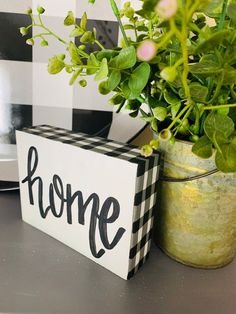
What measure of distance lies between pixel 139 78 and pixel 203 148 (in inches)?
4.5

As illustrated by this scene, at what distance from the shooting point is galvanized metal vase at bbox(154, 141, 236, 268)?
46 centimetres

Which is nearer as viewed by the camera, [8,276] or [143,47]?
[143,47]

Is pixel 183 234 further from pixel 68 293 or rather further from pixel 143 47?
pixel 143 47

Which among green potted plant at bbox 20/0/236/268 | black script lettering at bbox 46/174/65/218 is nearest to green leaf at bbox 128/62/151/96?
green potted plant at bbox 20/0/236/268

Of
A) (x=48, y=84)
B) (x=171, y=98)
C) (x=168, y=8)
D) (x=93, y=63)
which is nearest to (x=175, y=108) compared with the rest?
(x=171, y=98)

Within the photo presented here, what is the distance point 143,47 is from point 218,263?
0.40 meters

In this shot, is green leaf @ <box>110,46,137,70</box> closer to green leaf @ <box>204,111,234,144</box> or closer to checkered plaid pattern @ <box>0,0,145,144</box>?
green leaf @ <box>204,111,234,144</box>

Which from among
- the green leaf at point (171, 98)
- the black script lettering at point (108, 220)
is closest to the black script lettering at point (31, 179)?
the black script lettering at point (108, 220)

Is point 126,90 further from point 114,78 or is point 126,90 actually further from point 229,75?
point 229,75

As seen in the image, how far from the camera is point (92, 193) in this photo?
49 centimetres

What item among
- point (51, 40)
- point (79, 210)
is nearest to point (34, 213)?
point (79, 210)

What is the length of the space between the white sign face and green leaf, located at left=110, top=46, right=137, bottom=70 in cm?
12

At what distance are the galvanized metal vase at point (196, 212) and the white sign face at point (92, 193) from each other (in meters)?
0.03

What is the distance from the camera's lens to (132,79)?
41 centimetres
